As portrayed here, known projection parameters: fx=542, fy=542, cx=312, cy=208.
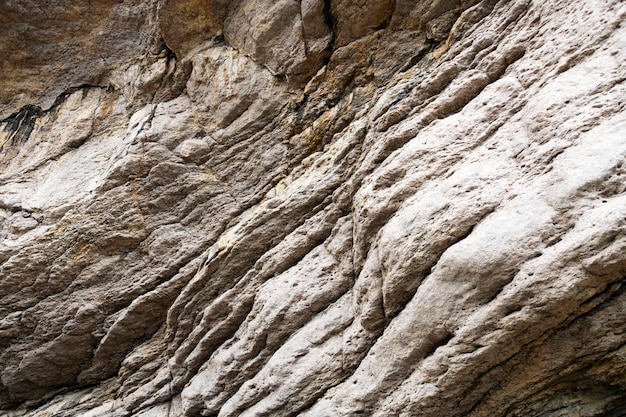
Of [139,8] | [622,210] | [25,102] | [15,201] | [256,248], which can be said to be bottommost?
[622,210]

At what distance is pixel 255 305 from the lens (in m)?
9.17

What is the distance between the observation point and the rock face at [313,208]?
Answer: 5.82 metres

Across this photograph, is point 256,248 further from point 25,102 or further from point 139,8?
point 25,102

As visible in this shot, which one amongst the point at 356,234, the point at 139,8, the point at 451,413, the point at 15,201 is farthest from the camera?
the point at 139,8

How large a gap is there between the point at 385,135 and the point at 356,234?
1675mm

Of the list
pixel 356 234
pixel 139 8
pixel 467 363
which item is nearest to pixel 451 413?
pixel 467 363

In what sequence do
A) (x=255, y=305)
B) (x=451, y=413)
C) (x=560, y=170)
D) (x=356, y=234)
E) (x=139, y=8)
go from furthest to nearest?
(x=139, y=8)
(x=255, y=305)
(x=356, y=234)
(x=451, y=413)
(x=560, y=170)

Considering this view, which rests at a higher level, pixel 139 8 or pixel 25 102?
pixel 139 8

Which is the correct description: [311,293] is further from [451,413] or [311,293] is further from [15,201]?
[15,201]

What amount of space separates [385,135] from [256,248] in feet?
10.2

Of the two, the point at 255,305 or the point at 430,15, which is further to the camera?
the point at 430,15

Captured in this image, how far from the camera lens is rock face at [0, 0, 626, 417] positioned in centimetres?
582

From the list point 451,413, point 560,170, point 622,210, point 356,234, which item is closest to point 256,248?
point 356,234

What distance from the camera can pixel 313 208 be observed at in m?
9.32
